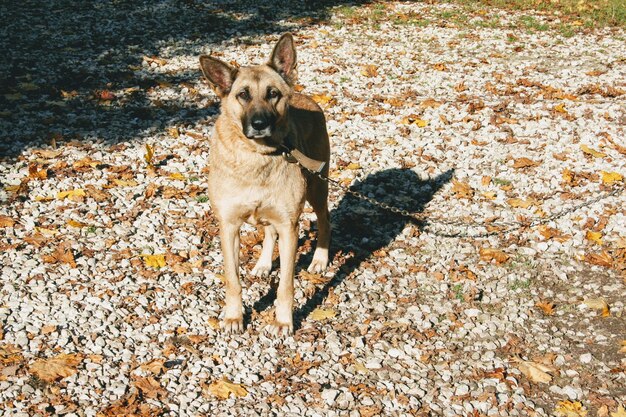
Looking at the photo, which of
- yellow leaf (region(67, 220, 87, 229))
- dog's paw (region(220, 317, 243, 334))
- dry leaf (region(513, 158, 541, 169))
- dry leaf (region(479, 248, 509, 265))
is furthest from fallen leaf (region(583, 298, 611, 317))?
yellow leaf (region(67, 220, 87, 229))

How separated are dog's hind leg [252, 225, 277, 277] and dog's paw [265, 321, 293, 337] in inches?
38.3

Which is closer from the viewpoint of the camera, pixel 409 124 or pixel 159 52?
pixel 409 124

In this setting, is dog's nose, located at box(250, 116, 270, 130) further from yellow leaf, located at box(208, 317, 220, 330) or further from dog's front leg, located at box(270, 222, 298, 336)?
yellow leaf, located at box(208, 317, 220, 330)

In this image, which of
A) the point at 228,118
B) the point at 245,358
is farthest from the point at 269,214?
the point at 245,358

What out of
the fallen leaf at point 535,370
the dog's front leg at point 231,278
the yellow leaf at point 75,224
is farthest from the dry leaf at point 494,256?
the yellow leaf at point 75,224

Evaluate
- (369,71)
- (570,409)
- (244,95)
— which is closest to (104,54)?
(369,71)

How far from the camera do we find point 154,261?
21.8 ft

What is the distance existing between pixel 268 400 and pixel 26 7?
1446 cm

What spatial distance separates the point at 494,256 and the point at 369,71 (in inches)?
268

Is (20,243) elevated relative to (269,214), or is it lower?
lower

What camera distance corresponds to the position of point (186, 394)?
4926 mm

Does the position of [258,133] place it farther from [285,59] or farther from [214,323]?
[214,323]

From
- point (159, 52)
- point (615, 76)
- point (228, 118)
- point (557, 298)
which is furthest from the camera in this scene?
point (159, 52)

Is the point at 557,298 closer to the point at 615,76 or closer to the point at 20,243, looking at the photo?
the point at 20,243
